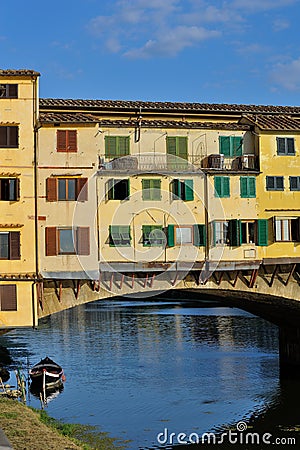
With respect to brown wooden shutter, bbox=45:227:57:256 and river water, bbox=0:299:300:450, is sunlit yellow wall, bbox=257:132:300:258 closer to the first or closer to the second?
river water, bbox=0:299:300:450

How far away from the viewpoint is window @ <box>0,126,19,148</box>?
34688 mm

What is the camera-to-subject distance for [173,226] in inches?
1486

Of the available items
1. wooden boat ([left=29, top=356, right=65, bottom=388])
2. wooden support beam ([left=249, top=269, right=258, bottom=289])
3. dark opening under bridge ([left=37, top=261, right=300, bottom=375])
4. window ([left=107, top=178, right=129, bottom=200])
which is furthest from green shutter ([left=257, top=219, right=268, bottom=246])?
wooden boat ([left=29, top=356, right=65, bottom=388])

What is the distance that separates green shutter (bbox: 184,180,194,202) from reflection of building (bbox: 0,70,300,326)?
0.18 ft

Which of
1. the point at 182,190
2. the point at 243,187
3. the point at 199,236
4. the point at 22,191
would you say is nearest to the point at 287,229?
the point at 243,187

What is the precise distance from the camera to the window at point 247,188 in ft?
129

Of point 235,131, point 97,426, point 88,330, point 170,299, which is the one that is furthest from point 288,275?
point 170,299

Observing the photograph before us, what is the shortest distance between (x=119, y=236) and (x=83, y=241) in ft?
6.84

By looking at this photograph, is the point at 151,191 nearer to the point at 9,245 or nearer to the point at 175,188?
the point at 175,188

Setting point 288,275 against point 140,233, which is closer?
point 140,233

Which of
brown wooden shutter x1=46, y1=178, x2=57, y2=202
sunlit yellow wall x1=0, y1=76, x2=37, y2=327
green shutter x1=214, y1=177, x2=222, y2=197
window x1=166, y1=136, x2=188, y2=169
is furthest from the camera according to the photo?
green shutter x1=214, y1=177, x2=222, y2=197

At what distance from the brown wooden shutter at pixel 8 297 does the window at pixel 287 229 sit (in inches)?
608

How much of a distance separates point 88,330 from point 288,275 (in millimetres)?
31395

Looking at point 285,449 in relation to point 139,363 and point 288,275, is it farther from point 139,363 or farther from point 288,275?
point 139,363
